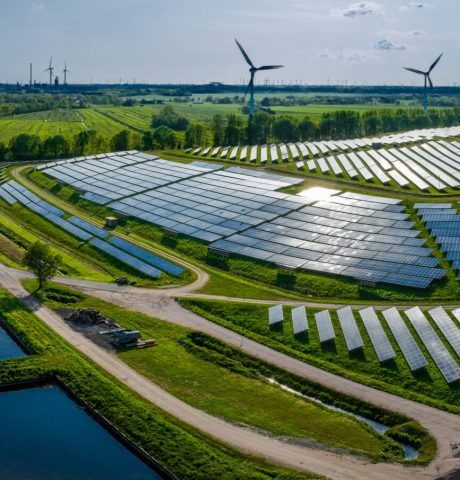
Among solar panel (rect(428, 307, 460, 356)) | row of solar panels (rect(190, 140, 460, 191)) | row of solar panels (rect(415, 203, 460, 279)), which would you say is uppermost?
row of solar panels (rect(190, 140, 460, 191))

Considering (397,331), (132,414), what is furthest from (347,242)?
(132,414)

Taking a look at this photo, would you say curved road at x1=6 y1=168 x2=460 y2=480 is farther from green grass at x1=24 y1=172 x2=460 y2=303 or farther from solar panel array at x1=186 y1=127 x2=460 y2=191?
solar panel array at x1=186 y1=127 x2=460 y2=191

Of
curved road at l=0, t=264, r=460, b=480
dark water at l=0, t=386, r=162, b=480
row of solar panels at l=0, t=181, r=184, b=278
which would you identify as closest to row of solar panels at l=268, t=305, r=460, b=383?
curved road at l=0, t=264, r=460, b=480

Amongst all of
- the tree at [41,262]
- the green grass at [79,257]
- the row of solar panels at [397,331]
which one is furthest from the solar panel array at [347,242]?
the tree at [41,262]

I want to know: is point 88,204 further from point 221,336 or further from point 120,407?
point 120,407

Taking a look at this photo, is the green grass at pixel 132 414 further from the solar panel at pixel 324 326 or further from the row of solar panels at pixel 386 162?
the row of solar panels at pixel 386 162

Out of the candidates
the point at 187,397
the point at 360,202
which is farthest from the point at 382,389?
the point at 360,202

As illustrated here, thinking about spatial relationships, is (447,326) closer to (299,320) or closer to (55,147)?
(299,320)
